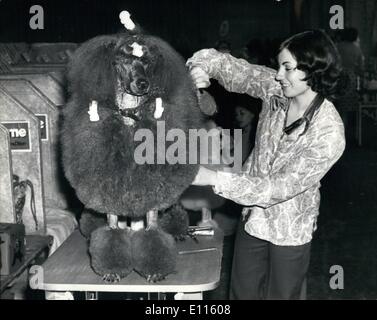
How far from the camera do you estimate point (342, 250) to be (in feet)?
9.48

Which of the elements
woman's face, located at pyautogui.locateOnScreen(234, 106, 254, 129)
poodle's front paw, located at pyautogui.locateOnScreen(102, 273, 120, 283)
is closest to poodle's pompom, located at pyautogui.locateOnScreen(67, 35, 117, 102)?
poodle's front paw, located at pyautogui.locateOnScreen(102, 273, 120, 283)

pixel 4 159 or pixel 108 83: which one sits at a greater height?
pixel 108 83

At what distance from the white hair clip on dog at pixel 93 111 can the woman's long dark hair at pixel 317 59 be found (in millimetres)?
565

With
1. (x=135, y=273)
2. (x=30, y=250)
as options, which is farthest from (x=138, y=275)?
(x=30, y=250)

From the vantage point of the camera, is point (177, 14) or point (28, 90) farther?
point (177, 14)

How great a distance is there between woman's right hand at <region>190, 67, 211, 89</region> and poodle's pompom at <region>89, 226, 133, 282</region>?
0.46m

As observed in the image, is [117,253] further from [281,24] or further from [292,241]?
[281,24]

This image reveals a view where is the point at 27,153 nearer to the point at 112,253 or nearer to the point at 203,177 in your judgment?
the point at 112,253

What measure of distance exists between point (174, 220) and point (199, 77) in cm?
47

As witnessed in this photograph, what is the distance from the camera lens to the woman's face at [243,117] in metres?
2.70

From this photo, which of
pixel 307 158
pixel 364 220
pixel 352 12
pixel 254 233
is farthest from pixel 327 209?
pixel 352 12

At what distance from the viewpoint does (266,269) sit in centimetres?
164

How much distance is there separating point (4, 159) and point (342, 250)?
6.51ft

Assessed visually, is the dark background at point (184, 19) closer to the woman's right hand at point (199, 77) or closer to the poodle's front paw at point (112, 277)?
the woman's right hand at point (199, 77)
